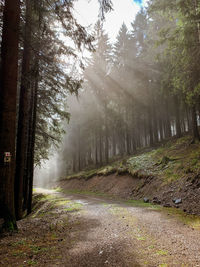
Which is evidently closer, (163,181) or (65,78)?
(65,78)

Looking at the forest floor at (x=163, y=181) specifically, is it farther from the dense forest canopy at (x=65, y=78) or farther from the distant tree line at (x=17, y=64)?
the distant tree line at (x=17, y=64)

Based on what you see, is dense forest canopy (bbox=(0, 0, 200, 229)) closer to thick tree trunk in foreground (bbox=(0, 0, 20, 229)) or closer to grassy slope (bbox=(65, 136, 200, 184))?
thick tree trunk in foreground (bbox=(0, 0, 20, 229))

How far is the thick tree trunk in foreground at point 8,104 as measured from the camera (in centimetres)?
440

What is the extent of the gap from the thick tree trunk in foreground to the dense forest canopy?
0.02 metres

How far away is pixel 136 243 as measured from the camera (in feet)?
12.0

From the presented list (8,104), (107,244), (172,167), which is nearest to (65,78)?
(8,104)

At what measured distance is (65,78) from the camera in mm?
7641

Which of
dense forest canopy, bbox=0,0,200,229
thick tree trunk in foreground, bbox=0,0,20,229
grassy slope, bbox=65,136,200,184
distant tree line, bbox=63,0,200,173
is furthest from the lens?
distant tree line, bbox=63,0,200,173

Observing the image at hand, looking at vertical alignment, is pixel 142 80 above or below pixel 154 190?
above

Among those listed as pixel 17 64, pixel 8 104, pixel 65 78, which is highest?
pixel 65 78

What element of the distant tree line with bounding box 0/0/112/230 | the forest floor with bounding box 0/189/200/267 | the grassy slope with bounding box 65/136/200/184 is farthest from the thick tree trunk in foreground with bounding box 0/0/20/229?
the grassy slope with bounding box 65/136/200/184

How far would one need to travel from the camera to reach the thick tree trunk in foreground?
440 cm

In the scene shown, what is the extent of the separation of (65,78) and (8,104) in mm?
3553

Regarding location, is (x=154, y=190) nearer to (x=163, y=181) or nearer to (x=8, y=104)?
(x=163, y=181)
